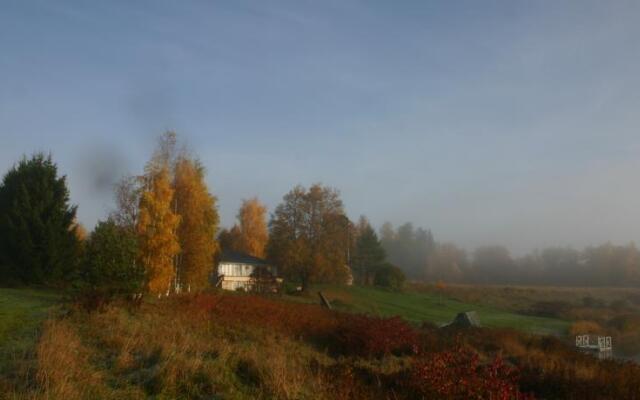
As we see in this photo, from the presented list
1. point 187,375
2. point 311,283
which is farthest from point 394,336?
point 311,283

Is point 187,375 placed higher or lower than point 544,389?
higher

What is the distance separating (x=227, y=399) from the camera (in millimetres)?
7977

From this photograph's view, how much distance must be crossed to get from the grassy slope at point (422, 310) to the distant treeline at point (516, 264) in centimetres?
5543

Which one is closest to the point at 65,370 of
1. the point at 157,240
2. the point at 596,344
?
the point at 157,240

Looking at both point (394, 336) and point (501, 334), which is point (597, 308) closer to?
point (501, 334)

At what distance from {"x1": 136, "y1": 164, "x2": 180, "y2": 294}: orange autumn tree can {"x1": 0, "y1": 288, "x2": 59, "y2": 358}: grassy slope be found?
22.8 feet

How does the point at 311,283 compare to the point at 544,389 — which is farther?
the point at 311,283

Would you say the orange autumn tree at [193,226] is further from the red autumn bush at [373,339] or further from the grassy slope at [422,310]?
the red autumn bush at [373,339]

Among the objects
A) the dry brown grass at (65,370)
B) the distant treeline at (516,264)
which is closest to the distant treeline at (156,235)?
the dry brown grass at (65,370)

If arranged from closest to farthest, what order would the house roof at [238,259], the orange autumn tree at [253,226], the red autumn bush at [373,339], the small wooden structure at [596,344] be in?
the red autumn bush at [373,339]
the small wooden structure at [596,344]
the house roof at [238,259]
the orange autumn tree at [253,226]

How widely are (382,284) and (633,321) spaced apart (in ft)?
87.9

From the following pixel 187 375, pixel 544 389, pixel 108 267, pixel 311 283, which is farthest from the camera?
pixel 311 283

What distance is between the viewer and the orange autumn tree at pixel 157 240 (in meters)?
25.8

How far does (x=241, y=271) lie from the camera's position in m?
48.7
